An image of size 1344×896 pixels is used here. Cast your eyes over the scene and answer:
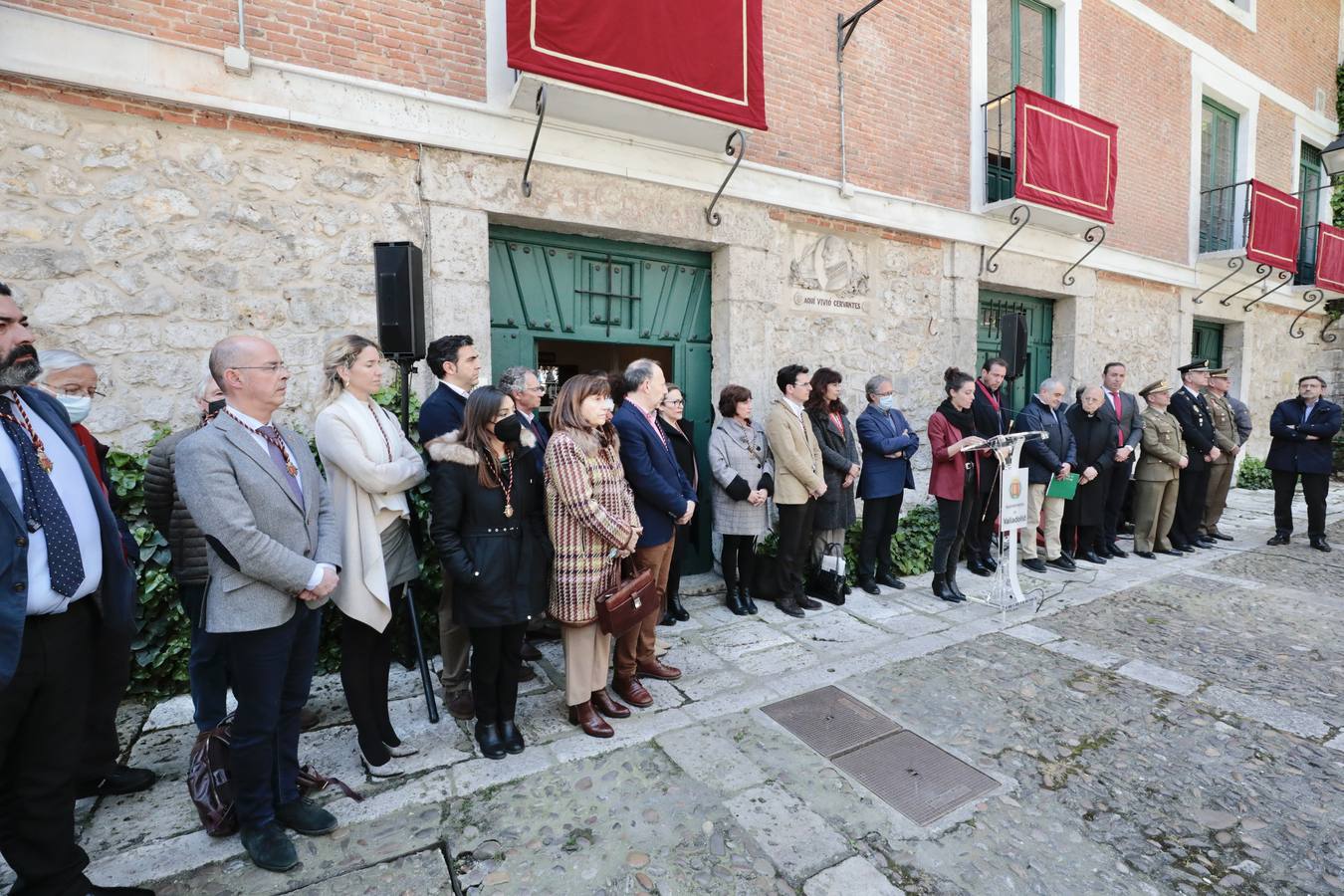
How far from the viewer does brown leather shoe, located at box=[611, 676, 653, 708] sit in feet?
11.3

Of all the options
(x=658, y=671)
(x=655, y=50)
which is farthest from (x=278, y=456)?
(x=655, y=50)

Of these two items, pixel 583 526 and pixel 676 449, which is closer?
pixel 583 526

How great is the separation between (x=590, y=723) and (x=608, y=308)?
11.0 ft

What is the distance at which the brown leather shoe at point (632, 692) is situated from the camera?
11.3 feet

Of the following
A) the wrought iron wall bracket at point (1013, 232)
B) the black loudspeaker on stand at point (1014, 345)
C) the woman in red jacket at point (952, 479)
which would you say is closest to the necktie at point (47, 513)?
the woman in red jacket at point (952, 479)

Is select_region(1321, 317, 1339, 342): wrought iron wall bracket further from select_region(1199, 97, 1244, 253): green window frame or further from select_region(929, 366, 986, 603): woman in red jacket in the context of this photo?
select_region(929, 366, 986, 603): woman in red jacket

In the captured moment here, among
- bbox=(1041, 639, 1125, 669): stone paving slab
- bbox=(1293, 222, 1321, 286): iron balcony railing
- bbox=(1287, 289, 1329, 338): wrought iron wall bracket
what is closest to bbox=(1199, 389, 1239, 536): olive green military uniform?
bbox=(1041, 639, 1125, 669): stone paving slab

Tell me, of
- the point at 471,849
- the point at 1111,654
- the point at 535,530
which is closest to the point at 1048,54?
the point at 1111,654

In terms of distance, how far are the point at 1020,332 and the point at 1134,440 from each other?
1906mm

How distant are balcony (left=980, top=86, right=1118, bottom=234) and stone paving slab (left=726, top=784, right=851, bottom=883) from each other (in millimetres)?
6774

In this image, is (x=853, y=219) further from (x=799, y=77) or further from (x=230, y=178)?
(x=230, y=178)

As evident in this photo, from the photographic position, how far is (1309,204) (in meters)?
12.1

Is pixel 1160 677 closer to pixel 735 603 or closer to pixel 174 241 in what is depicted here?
pixel 735 603

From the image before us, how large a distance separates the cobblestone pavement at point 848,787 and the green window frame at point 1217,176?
8488 mm
